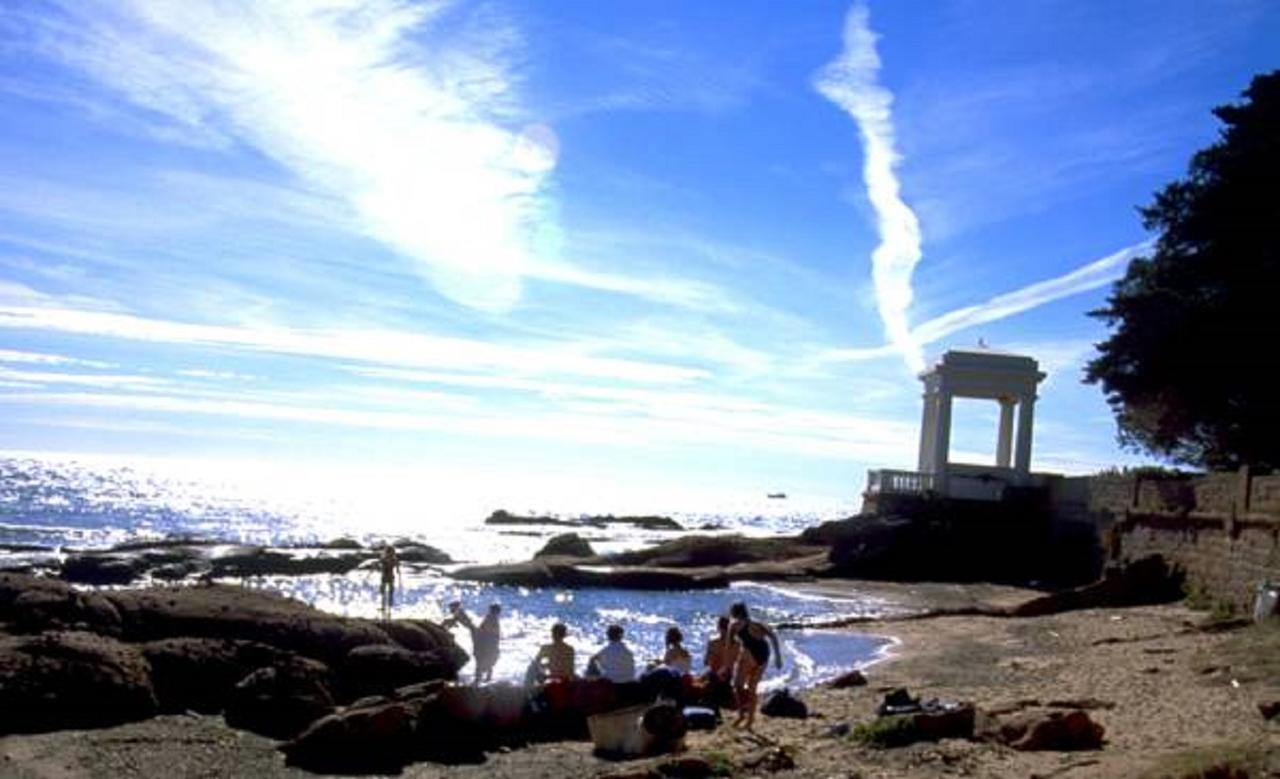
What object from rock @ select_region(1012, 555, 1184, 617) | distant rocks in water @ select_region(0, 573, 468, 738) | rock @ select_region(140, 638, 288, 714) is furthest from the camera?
rock @ select_region(1012, 555, 1184, 617)

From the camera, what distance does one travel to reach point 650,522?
113 m

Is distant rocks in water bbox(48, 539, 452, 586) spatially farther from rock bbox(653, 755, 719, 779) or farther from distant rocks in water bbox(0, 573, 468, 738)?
rock bbox(653, 755, 719, 779)

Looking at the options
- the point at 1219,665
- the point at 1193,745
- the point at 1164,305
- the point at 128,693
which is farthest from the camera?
the point at 1164,305

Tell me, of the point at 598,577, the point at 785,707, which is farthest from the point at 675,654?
the point at 598,577

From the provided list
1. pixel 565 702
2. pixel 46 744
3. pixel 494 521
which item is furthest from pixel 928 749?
pixel 494 521

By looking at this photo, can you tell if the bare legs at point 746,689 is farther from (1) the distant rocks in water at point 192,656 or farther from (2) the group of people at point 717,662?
(1) the distant rocks in water at point 192,656

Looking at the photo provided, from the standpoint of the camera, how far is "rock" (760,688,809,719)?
50.0 ft

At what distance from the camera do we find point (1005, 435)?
4747 centimetres

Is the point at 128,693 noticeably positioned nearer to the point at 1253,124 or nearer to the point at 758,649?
the point at 758,649

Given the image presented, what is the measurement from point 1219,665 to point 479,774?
385 inches

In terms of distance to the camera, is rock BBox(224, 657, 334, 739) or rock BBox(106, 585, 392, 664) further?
rock BBox(106, 585, 392, 664)

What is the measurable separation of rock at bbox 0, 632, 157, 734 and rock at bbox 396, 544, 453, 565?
129 ft

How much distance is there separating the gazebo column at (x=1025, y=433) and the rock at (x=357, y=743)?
36.2 m

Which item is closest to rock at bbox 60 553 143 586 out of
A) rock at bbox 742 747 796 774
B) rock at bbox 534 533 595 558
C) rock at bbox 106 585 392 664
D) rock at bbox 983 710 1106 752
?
rock at bbox 534 533 595 558
